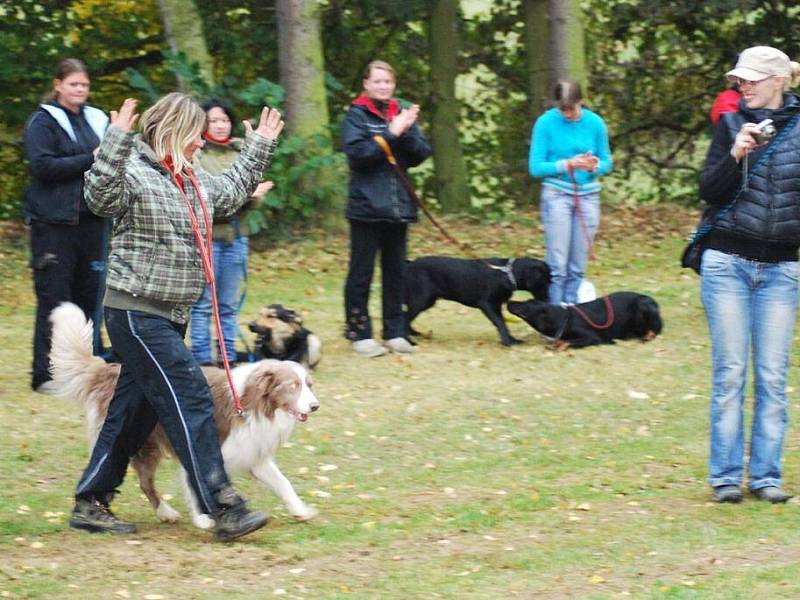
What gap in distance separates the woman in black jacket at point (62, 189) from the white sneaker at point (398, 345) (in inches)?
104

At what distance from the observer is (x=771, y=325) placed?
21.1 ft

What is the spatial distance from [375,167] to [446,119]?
951cm

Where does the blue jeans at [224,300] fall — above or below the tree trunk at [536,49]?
below

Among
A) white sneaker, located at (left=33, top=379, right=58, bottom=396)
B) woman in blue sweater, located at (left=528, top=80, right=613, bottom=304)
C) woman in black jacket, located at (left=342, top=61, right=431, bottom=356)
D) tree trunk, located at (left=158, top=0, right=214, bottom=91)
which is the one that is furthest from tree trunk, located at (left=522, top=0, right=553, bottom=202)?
white sneaker, located at (left=33, top=379, right=58, bottom=396)

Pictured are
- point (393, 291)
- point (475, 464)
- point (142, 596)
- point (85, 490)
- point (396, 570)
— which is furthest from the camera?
point (393, 291)

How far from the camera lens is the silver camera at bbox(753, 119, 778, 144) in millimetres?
6096

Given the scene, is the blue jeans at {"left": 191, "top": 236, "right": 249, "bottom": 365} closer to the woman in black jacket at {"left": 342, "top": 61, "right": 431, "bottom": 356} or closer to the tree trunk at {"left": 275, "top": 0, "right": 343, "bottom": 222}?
the woman in black jacket at {"left": 342, "top": 61, "right": 431, "bottom": 356}

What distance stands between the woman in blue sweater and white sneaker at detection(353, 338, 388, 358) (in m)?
1.70

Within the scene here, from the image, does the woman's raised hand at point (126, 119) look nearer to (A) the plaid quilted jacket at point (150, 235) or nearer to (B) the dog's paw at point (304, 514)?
(A) the plaid quilted jacket at point (150, 235)

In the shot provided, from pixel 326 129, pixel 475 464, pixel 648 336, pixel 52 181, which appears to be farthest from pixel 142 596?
pixel 326 129

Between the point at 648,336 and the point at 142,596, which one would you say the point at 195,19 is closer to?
the point at 648,336

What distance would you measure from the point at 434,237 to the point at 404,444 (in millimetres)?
8163

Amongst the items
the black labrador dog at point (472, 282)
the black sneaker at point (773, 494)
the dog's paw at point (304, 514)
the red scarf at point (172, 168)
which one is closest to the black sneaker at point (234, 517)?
the dog's paw at point (304, 514)

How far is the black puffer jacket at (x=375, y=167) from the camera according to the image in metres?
9.95
